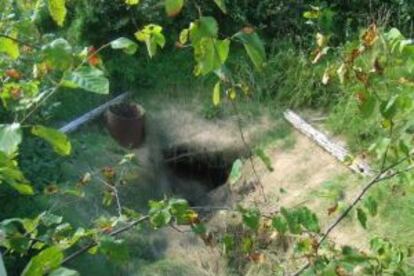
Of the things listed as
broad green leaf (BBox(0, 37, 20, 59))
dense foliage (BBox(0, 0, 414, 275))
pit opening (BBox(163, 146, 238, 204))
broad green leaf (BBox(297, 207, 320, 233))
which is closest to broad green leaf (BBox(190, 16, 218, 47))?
dense foliage (BBox(0, 0, 414, 275))

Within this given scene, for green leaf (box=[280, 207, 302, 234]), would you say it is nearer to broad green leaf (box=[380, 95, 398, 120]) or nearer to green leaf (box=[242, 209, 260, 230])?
green leaf (box=[242, 209, 260, 230])

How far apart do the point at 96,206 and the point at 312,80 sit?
2.90 meters

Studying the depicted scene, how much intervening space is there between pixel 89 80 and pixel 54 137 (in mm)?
147

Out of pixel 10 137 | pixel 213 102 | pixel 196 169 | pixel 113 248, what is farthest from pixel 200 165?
pixel 10 137

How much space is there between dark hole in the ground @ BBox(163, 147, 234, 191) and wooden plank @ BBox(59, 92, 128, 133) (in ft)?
3.02

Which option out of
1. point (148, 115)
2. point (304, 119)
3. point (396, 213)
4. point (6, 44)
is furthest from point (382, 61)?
point (148, 115)

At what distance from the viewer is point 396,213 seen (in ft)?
19.1

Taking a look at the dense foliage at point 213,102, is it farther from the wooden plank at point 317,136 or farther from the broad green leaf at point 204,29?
the wooden plank at point 317,136

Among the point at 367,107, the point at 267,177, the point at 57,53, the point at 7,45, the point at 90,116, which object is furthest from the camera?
the point at 90,116

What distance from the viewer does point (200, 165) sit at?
7.93 meters

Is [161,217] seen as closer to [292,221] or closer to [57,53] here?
[292,221]

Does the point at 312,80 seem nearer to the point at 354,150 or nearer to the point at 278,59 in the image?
the point at 278,59

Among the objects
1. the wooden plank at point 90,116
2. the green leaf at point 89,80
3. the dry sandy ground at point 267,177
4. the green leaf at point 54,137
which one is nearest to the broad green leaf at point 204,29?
the green leaf at point 89,80

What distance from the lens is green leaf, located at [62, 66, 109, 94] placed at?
1.42 metres
